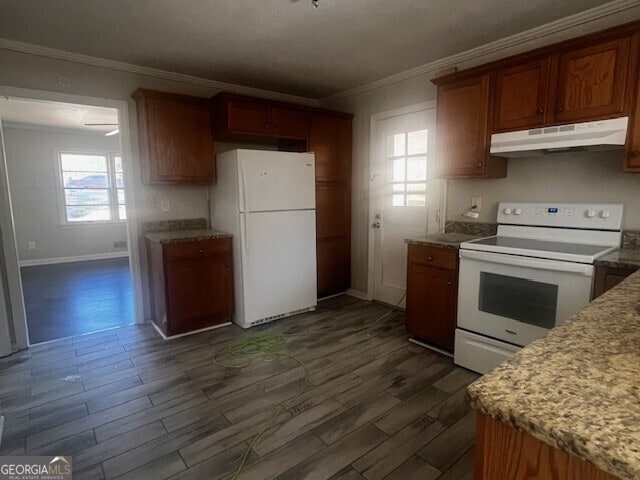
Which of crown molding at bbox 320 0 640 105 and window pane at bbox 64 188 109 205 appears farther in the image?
window pane at bbox 64 188 109 205

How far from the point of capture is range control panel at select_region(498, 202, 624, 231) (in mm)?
2250

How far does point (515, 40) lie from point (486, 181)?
107 cm

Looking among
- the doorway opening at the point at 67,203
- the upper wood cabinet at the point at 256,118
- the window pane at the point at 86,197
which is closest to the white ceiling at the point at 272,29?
the upper wood cabinet at the point at 256,118

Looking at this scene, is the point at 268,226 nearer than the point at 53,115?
Yes

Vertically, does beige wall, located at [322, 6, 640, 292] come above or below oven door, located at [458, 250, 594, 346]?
above

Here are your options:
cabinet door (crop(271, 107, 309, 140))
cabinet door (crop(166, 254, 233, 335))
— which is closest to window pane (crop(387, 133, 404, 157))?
cabinet door (crop(271, 107, 309, 140))

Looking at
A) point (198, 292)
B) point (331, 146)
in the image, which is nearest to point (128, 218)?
point (198, 292)

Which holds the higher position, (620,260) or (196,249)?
(620,260)

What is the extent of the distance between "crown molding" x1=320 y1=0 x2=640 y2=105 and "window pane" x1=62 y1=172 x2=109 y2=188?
17.5 feet

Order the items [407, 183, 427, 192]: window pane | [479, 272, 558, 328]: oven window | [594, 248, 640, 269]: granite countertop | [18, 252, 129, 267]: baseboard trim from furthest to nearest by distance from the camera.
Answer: [18, 252, 129, 267]: baseboard trim → [407, 183, 427, 192]: window pane → [479, 272, 558, 328]: oven window → [594, 248, 640, 269]: granite countertop

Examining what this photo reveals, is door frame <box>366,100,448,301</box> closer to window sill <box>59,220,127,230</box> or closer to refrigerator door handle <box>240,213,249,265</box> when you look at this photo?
refrigerator door handle <box>240,213,249,265</box>

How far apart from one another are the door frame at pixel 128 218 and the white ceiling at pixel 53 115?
1280 mm

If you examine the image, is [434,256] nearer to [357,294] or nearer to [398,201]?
[398,201]

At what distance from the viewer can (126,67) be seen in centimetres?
315
